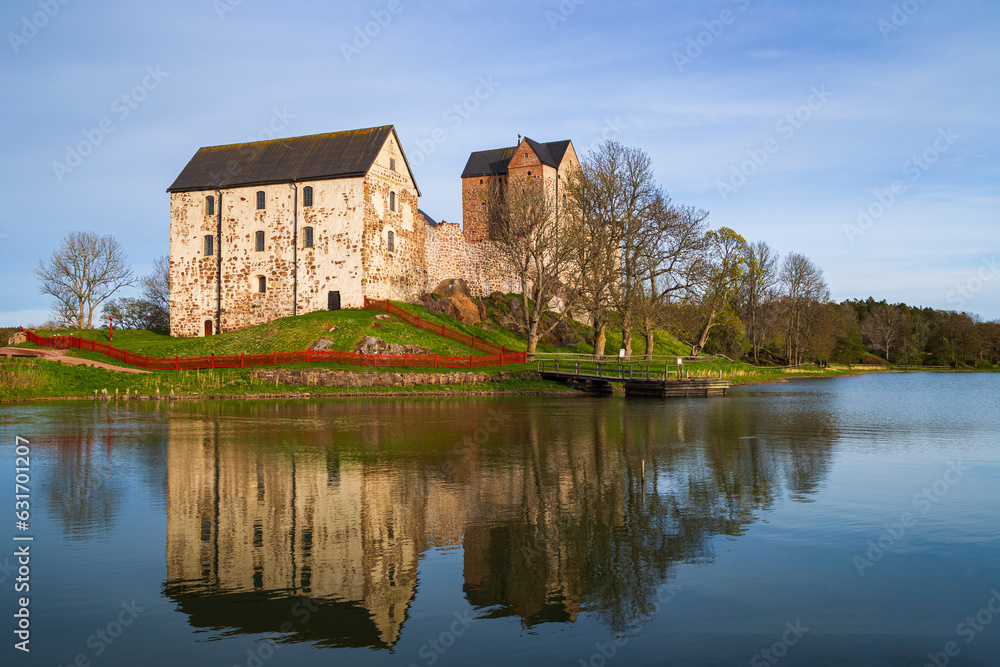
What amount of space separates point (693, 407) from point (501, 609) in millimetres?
26104

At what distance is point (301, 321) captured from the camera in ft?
152

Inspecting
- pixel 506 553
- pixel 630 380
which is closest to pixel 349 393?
pixel 630 380

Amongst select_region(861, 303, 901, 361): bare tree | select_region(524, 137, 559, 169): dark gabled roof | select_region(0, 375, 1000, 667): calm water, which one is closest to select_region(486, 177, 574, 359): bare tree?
select_region(524, 137, 559, 169): dark gabled roof

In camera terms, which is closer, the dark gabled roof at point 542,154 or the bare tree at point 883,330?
the dark gabled roof at point 542,154

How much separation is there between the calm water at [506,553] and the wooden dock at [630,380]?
21470 millimetres

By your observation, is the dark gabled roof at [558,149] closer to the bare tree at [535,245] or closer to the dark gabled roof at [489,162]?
the dark gabled roof at [489,162]

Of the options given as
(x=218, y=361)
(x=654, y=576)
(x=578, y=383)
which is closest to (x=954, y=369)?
(x=578, y=383)

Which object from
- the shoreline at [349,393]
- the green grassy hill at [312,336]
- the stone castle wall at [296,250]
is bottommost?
the shoreline at [349,393]

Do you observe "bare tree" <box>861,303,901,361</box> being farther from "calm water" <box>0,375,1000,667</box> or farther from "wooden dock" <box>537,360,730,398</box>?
"calm water" <box>0,375,1000,667</box>

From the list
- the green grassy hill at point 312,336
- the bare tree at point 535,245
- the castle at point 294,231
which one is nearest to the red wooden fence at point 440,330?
the green grassy hill at point 312,336

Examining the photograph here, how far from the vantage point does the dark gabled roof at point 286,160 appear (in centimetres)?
5053

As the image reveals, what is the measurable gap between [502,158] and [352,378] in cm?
3956

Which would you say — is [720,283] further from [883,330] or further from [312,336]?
[883,330]

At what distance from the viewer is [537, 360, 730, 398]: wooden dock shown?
4038cm
